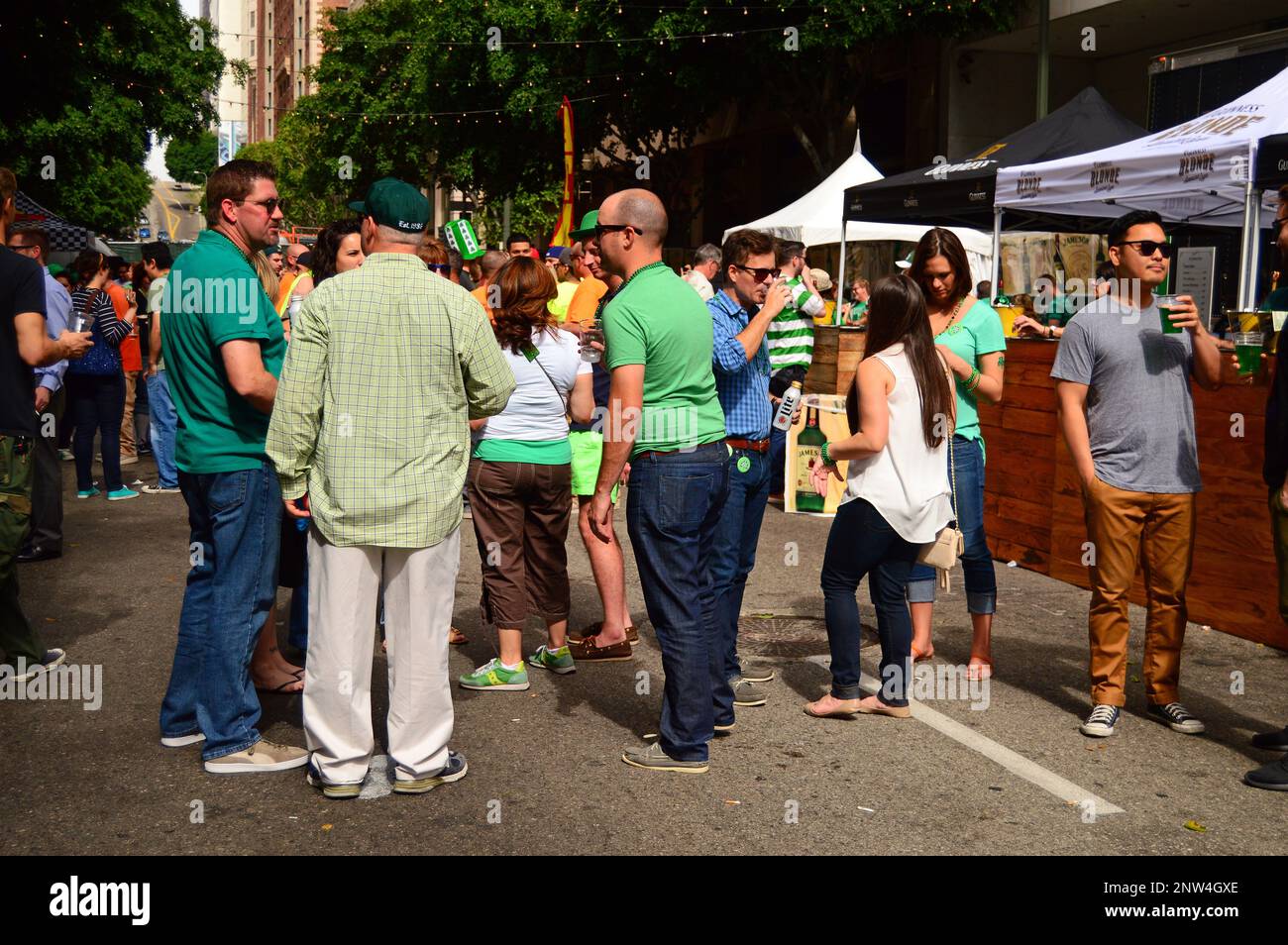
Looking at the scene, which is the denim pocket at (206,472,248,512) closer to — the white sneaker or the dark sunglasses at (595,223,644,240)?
the white sneaker

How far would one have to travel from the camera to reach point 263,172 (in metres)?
4.97

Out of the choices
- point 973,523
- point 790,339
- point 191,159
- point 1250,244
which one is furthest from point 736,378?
point 191,159

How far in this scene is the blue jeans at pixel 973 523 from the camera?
608 cm

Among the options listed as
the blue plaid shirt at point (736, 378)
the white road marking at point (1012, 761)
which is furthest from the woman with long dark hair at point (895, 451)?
the white road marking at point (1012, 761)

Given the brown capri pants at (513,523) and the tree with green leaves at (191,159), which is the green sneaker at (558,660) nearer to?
the brown capri pants at (513,523)

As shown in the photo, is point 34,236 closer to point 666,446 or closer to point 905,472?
point 666,446

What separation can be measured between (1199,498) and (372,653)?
4901 mm

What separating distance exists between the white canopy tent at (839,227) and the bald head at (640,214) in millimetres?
12248

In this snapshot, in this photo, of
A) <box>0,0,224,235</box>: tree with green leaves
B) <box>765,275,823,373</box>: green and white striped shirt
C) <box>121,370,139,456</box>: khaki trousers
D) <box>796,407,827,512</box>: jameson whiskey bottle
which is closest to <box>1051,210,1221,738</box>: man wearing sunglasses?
<box>765,275,823,373</box>: green and white striped shirt

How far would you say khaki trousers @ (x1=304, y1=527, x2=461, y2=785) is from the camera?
4402mm

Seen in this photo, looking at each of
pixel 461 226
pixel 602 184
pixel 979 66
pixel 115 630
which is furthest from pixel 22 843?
pixel 602 184

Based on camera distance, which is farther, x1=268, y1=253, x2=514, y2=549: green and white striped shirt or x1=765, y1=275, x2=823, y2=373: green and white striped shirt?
x1=765, y1=275, x2=823, y2=373: green and white striped shirt

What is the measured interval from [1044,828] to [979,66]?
2141 cm

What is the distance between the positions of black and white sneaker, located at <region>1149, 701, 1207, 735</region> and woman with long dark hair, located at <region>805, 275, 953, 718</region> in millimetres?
1220
